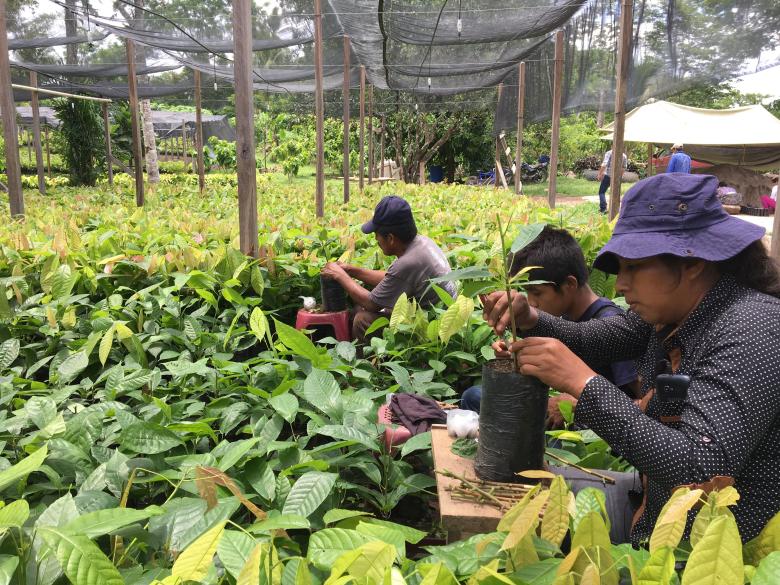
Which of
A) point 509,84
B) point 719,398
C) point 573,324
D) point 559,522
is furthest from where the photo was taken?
point 509,84

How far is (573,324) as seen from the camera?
188 centimetres

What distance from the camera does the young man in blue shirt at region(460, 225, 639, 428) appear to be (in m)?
2.22

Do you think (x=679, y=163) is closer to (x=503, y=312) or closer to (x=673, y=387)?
(x=503, y=312)

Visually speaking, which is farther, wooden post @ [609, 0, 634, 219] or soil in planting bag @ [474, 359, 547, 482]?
wooden post @ [609, 0, 634, 219]

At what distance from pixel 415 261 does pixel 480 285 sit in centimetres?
190

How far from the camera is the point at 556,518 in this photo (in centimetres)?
106

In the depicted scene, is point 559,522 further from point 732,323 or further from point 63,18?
point 63,18

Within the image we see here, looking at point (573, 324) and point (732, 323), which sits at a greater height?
point (732, 323)

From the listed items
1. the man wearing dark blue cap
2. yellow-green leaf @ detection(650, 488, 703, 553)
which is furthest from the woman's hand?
the man wearing dark blue cap

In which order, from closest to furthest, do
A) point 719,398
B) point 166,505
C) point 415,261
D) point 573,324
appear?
point 719,398, point 166,505, point 573,324, point 415,261

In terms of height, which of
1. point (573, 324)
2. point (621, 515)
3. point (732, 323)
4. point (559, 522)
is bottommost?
point (621, 515)

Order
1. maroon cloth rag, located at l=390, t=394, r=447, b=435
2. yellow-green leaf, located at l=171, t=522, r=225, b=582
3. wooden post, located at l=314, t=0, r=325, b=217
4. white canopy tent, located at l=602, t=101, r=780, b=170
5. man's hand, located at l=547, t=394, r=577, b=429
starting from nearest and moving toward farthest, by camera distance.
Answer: yellow-green leaf, located at l=171, t=522, r=225, b=582, maroon cloth rag, located at l=390, t=394, r=447, b=435, man's hand, located at l=547, t=394, r=577, b=429, wooden post, located at l=314, t=0, r=325, b=217, white canopy tent, located at l=602, t=101, r=780, b=170

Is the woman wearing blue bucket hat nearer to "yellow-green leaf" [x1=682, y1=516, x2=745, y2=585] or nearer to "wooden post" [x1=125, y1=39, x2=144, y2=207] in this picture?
"yellow-green leaf" [x1=682, y1=516, x2=745, y2=585]

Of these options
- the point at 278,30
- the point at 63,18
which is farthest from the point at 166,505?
the point at 63,18
